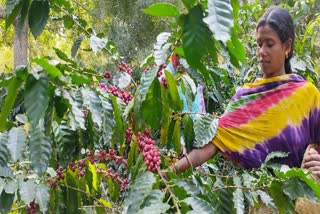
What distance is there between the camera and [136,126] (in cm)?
112

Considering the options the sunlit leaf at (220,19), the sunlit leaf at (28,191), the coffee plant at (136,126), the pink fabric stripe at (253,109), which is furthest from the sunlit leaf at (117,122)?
the sunlit leaf at (220,19)

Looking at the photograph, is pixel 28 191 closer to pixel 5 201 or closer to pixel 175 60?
pixel 5 201

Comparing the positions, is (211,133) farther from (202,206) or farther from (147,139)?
(202,206)

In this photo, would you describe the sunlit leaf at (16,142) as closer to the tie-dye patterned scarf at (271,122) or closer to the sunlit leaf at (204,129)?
the sunlit leaf at (204,129)

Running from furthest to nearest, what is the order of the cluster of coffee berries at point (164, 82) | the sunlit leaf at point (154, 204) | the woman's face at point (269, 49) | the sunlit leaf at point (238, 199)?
the woman's face at point (269, 49) < the cluster of coffee berries at point (164, 82) < the sunlit leaf at point (238, 199) < the sunlit leaf at point (154, 204)

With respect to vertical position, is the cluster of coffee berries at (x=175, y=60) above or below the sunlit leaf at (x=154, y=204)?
above

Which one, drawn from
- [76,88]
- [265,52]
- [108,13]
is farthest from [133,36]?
[76,88]

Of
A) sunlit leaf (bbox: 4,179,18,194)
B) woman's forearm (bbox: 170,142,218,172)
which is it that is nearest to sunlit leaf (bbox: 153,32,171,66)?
woman's forearm (bbox: 170,142,218,172)

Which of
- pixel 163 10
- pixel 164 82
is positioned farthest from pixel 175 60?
pixel 163 10

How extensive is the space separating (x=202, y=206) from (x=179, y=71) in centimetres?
50

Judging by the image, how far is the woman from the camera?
1319 mm

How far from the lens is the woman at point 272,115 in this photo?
1.32 meters

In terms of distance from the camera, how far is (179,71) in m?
1.23

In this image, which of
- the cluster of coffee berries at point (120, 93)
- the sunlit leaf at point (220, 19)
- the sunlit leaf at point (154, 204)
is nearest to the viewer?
the sunlit leaf at point (220, 19)
